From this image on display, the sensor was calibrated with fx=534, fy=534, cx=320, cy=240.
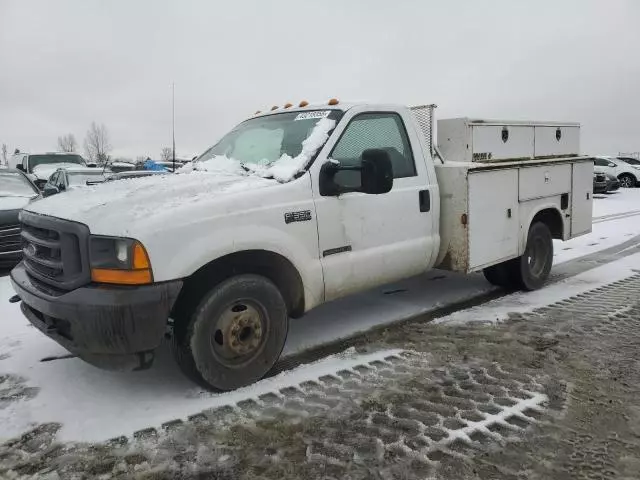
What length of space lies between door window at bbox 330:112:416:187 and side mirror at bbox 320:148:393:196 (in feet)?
0.36

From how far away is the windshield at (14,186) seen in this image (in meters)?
8.67

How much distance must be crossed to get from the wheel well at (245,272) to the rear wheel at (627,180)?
27454 mm

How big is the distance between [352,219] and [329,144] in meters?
0.61

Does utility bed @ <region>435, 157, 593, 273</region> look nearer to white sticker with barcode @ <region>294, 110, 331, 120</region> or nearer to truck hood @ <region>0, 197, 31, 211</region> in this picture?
white sticker with barcode @ <region>294, 110, 331, 120</region>

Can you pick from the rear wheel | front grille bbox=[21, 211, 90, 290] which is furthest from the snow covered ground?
the rear wheel

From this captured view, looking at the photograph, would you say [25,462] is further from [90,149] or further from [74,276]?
[90,149]

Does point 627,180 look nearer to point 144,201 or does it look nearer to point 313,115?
point 313,115

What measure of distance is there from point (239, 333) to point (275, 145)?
163cm

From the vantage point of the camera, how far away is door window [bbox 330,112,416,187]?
4.21 meters

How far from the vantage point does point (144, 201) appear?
133 inches

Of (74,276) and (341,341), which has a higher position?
(74,276)

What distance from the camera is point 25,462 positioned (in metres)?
2.78

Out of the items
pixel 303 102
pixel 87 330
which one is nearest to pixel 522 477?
pixel 87 330

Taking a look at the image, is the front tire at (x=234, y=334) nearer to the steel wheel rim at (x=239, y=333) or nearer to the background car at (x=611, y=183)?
the steel wheel rim at (x=239, y=333)
